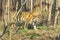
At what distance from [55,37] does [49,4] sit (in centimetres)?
192

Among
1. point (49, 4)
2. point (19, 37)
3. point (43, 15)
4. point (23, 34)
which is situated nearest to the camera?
point (19, 37)

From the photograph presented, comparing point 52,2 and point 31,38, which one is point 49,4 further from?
point 31,38

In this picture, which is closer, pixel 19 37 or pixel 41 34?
pixel 19 37

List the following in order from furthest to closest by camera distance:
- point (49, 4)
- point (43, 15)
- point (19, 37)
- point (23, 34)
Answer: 1. point (49, 4)
2. point (43, 15)
3. point (23, 34)
4. point (19, 37)

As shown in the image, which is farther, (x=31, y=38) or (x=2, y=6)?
(x=2, y=6)

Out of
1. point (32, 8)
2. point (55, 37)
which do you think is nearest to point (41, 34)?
point (55, 37)

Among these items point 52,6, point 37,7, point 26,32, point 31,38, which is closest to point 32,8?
point 37,7

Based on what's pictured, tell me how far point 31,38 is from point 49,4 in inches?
85.5

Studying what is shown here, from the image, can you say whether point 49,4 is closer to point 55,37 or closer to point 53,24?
point 53,24

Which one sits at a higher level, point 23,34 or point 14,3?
point 14,3

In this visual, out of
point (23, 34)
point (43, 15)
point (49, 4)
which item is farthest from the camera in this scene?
point (49, 4)

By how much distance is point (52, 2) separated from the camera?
738 centimetres

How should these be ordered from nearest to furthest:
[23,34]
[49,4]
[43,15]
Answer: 1. [23,34]
2. [43,15]
3. [49,4]

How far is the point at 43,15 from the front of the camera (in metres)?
6.84
